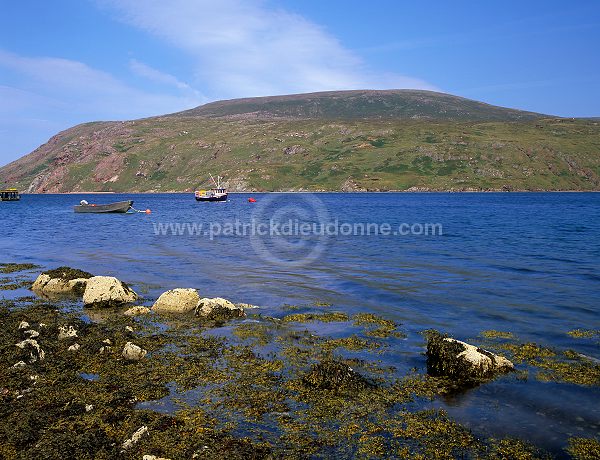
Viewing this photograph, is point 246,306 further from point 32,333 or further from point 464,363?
point 464,363

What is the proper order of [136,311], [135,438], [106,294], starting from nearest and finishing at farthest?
[135,438]
[136,311]
[106,294]

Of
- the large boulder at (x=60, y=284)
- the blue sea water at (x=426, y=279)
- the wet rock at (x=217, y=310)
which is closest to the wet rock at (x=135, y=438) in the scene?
the blue sea water at (x=426, y=279)

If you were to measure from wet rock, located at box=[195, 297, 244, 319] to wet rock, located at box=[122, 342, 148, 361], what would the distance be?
5896 mm

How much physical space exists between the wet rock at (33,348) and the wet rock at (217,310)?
7527mm

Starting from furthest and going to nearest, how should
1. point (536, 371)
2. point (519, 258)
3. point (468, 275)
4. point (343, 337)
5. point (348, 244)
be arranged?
point (348, 244) < point (519, 258) < point (468, 275) < point (343, 337) < point (536, 371)

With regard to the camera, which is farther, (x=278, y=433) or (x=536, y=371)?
(x=536, y=371)

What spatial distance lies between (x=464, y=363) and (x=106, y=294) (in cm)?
1918

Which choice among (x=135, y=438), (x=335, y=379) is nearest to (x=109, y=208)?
(x=335, y=379)

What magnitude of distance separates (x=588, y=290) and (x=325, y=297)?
55.5ft

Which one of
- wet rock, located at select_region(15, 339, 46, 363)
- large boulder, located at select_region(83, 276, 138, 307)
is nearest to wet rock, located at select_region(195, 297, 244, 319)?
large boulder, located at select_region(83, 276, 138, 307)

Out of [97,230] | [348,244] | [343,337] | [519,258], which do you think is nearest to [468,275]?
[519,258]

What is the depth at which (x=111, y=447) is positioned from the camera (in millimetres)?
10531

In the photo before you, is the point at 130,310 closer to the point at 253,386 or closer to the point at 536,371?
the point at 253,386

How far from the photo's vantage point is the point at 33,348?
16.6 meters
